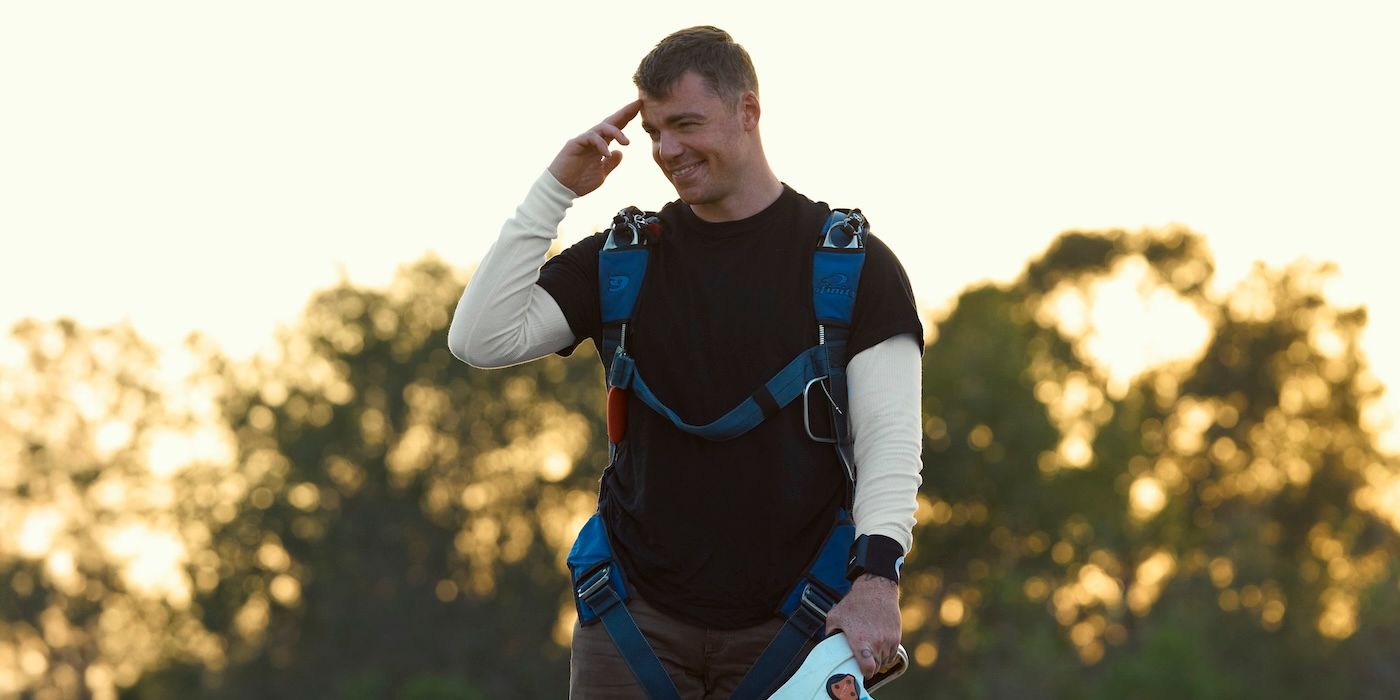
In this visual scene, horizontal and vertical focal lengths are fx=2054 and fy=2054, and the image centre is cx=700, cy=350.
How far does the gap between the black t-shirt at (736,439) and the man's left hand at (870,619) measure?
23 cm

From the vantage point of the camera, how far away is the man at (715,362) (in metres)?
5.33

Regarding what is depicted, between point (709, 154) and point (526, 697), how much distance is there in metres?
43.3

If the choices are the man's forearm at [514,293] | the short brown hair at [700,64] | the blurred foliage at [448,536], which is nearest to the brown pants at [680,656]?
the man's forearm at [514,293]

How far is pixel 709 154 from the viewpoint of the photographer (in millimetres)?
5355

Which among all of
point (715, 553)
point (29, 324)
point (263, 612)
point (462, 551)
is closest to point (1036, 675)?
point (462, 551)

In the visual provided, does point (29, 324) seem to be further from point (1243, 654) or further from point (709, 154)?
point (709, 154)

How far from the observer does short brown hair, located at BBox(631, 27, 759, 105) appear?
5340 mm

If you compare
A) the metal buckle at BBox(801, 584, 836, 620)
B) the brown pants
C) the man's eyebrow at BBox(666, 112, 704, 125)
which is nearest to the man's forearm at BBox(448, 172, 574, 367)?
the man's eyebrow at BBox(666, 112, 704, 125)

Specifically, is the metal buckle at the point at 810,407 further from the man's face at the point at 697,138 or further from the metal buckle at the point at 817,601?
the man's face at the point at 697,138

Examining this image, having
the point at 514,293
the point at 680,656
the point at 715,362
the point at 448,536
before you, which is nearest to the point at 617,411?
the point at 715,362

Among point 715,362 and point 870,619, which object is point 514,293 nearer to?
point 715,362

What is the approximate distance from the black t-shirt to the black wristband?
8.7 inches

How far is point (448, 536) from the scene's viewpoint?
48312 mm

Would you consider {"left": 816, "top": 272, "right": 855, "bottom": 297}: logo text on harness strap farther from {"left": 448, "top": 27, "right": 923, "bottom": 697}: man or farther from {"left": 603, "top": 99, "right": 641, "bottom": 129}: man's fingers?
{"left": 603, "top": 99, "right": 641, "bottom": 129}: man's fingers
